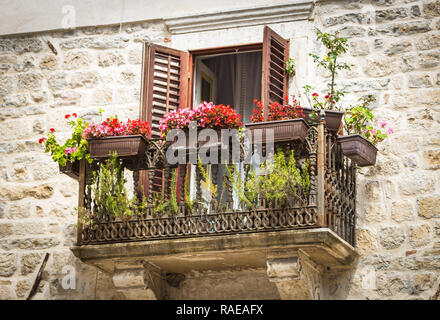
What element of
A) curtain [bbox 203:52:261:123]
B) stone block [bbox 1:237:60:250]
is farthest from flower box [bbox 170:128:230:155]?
curtain [bbox 203:52:261:123]

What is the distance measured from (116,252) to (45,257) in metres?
1.21

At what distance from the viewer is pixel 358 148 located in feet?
28.3

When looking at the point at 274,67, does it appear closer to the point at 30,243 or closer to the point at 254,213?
the point at 254,213

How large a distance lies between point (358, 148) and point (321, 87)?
1.09 meters

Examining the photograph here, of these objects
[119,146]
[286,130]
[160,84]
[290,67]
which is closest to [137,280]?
[119,146]

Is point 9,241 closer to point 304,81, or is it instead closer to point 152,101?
point 152,101

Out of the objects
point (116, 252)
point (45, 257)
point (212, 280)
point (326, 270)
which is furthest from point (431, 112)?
point (45, 257)

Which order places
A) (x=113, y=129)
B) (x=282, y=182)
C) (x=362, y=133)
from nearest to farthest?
(x=282, y=182)
(x=113, y=129)
(x=362, y=133)

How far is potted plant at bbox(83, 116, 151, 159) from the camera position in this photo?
28.9 feet

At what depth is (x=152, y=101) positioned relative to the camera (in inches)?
375

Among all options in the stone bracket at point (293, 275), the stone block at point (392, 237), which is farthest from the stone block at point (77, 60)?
the stone block at point (392, 237)

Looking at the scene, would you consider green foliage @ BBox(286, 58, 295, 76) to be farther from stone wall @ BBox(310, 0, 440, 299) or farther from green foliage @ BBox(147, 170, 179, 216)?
green foliage @ BBox(147, 170, 179, 216)

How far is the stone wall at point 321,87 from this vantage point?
8852 mm

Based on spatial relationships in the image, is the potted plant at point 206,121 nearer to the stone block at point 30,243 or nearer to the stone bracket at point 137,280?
the stone bracket at point 137,280
